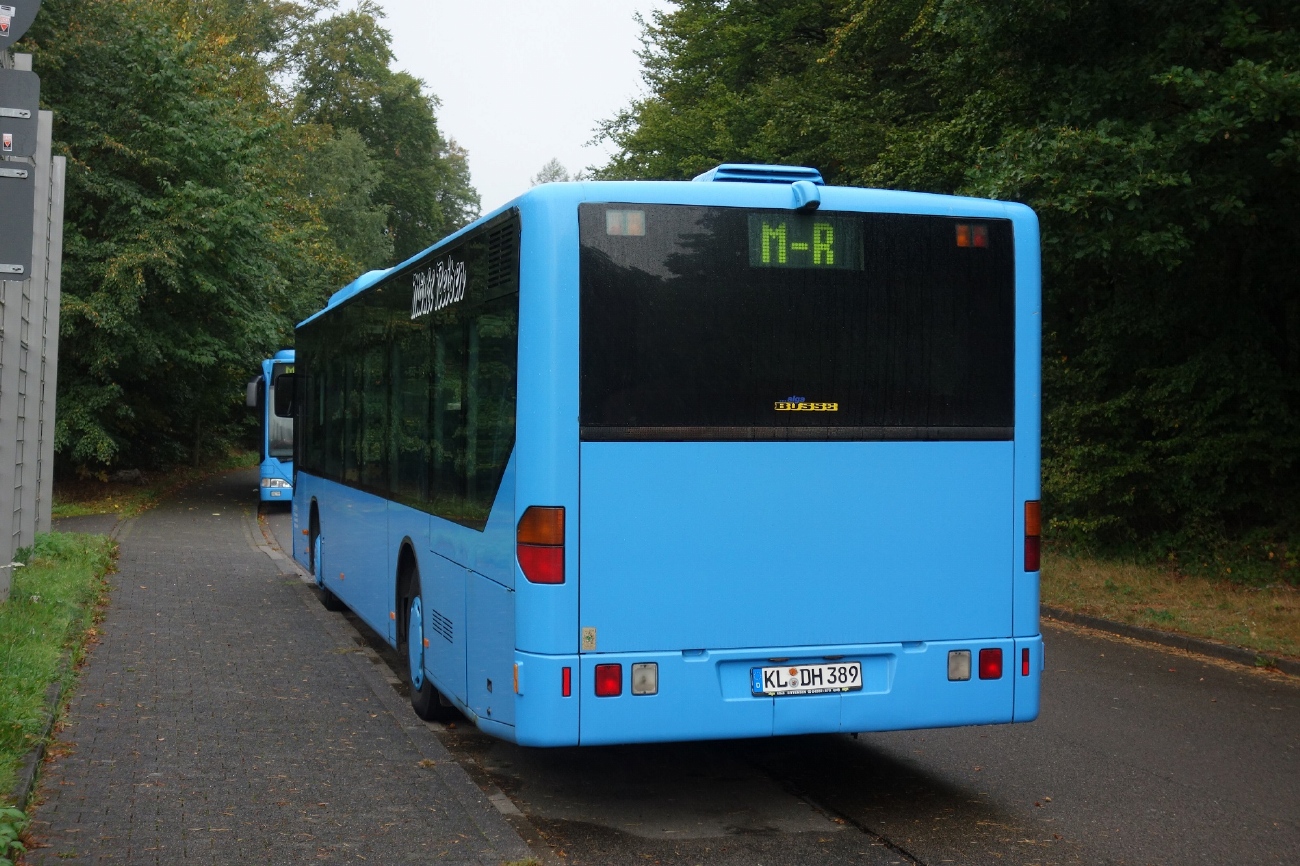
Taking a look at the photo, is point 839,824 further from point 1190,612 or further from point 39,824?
point 1190,612

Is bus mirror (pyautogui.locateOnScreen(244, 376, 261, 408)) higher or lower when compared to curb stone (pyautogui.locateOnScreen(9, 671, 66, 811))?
higher

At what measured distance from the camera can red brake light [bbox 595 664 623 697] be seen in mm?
5949

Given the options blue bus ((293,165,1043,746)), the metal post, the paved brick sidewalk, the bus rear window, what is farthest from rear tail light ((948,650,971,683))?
the metal post

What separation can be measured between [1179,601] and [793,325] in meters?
9.56

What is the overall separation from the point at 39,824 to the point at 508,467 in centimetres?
251

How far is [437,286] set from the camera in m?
7.91

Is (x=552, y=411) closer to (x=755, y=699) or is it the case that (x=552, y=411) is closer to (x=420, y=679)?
(x=755, y=699)

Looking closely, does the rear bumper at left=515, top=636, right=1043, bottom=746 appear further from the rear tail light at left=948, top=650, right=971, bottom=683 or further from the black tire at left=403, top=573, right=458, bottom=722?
the black tire at left=403, top=573, right=458, bottom=722

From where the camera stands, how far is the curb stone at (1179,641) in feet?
36.3

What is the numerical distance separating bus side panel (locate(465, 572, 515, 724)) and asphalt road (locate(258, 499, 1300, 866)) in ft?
1.78

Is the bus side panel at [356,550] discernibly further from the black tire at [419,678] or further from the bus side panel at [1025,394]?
the bus side panel at [1025,394]

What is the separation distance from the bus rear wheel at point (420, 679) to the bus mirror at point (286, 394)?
7558 mm

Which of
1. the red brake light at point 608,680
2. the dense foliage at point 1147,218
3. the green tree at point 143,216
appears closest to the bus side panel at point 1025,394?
the red brake light at point 608,680

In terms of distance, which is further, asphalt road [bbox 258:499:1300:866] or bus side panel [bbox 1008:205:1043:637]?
bus side panel [bbox 1008:205:1043:637]
